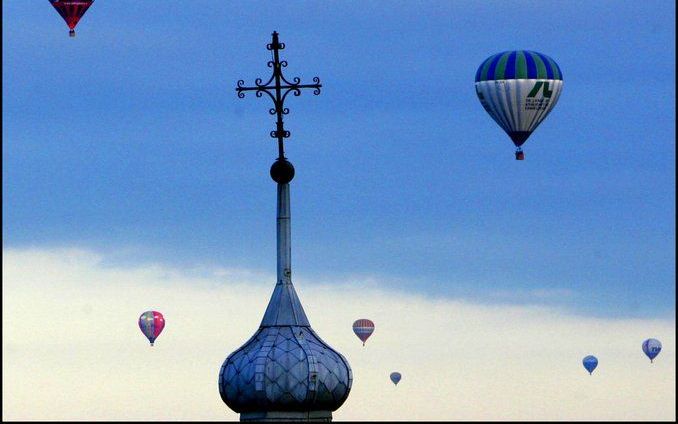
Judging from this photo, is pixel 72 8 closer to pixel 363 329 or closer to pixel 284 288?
pixel 363 329

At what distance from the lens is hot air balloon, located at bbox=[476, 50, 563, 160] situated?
482 feet

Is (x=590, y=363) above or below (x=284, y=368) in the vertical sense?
above

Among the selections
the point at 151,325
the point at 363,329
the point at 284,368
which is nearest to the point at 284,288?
the point at 284,368

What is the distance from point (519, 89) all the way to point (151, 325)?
129 ft

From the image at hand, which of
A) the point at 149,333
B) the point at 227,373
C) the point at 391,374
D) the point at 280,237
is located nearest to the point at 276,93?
the point at 280,237

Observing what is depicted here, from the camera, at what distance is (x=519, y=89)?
147750 millimetres

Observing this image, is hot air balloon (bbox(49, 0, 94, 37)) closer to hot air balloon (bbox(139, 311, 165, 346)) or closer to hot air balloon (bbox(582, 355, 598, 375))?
hot air balloon (bbox(139, 311, 165, 346))

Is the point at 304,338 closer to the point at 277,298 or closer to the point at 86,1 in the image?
the point at 277,298

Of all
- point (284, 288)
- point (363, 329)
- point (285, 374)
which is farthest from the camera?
point (363, 329)

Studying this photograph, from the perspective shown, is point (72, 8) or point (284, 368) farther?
point (72, 8)

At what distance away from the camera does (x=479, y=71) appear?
152 m

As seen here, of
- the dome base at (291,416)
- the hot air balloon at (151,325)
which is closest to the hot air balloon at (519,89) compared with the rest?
the hot air balloon at (151,325)

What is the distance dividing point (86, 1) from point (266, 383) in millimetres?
73821

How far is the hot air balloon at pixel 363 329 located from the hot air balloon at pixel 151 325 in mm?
→ 20608
